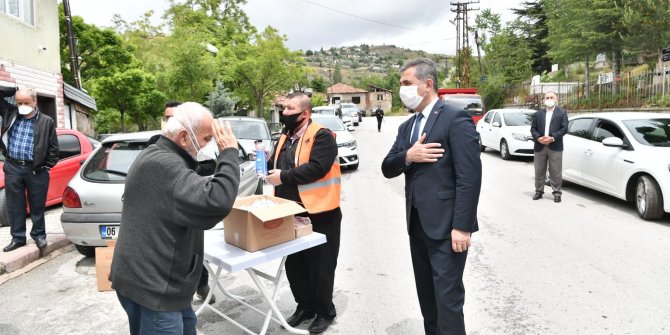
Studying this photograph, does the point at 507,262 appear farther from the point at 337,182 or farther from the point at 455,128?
the point at 455,128

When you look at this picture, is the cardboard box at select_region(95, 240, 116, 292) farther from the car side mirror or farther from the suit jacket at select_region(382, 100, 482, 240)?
the car side mirror

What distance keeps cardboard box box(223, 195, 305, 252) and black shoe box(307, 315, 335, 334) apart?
0.91 meters

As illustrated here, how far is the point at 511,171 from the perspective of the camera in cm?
1270

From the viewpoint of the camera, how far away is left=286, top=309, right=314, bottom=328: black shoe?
3965 mm

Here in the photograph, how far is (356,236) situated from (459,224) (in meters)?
4.06

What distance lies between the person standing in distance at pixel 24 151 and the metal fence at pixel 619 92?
1538 cm

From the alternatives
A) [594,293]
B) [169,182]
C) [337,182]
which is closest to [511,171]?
[594,293]

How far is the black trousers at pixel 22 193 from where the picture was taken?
18.5 ft

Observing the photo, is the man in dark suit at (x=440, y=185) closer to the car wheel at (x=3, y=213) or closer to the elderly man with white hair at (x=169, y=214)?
the elderly man with white hair at (x=169, y=214)

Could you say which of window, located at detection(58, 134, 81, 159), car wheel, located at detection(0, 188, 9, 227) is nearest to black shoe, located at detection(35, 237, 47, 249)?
car wheel, located at detection(0, 188, 9, 227)

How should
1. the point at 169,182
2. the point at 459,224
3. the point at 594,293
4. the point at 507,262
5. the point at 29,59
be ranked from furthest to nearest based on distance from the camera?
1. the point at 29,59
2. the point at 507,262
3. the point at 594,293
4. the point at 459,224
5. the point at 169,182

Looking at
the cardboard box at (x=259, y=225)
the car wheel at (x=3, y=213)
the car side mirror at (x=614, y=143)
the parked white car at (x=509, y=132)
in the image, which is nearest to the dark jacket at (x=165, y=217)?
the cardboard box at (x=259, y=225)

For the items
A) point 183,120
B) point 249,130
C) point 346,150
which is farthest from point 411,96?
point 249,130

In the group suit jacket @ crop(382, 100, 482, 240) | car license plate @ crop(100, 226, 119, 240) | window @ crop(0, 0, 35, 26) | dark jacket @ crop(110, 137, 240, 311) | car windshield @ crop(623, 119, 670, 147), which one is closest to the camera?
dark jacket @ crop(110, 137, 240, 311)
